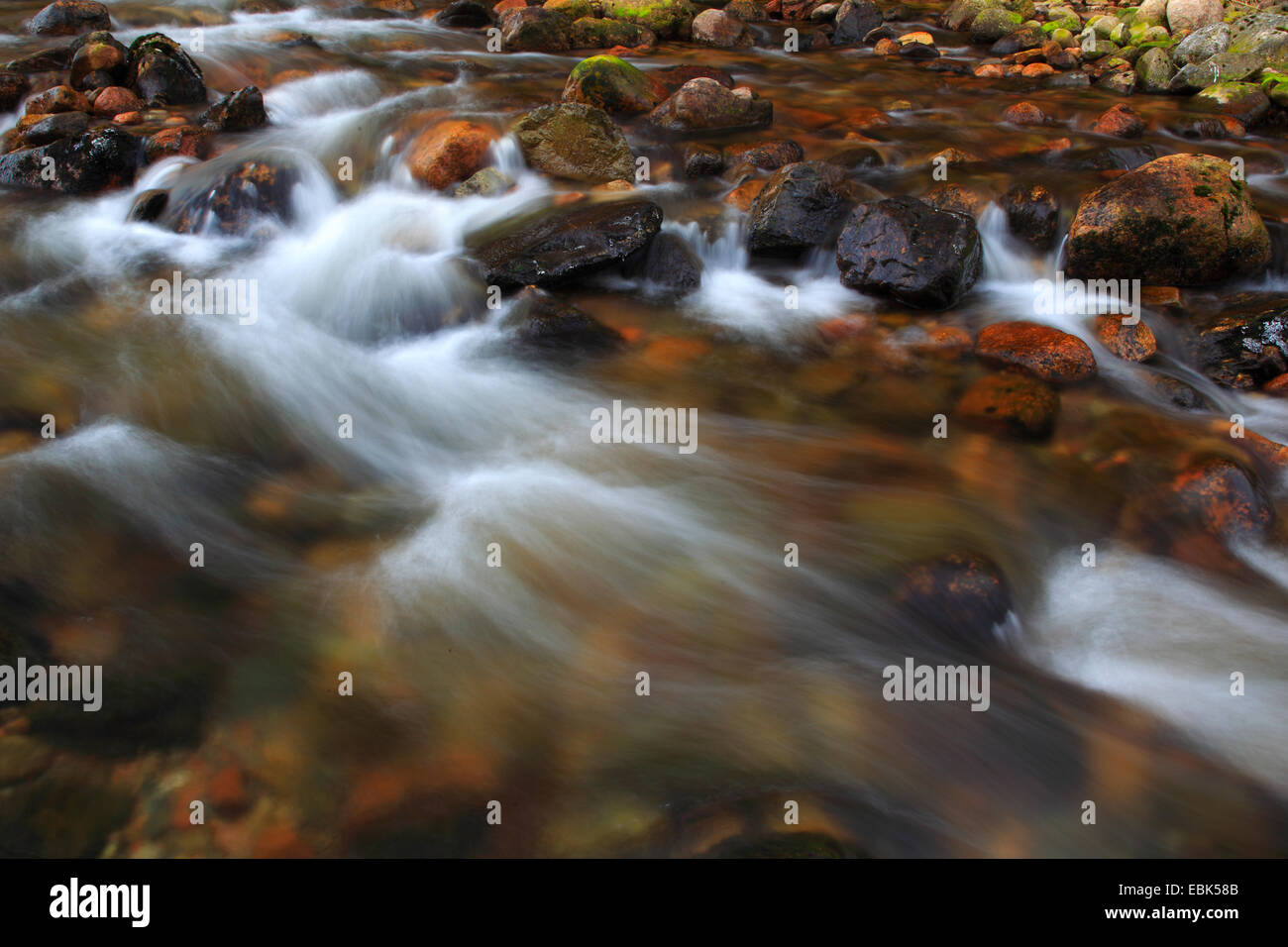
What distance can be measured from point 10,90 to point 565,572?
9.70 metres

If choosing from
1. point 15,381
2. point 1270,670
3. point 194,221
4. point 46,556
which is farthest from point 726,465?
point 194,221

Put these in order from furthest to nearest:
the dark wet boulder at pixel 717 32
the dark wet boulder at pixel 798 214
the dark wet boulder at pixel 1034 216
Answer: the dark wet boulder at pixel 717 32, the dark wet boulder at pixel 1034 216, the dark wet boulder at pixel 798 214

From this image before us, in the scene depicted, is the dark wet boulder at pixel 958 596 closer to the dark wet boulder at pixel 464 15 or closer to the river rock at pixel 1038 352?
the river rock at pixel 1038 352

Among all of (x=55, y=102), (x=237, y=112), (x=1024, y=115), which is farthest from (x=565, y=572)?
(x=1024, y=115)

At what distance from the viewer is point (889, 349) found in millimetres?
6543

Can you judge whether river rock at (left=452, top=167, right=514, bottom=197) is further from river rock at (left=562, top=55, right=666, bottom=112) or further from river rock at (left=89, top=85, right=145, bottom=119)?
river rock at (left=89, top=85, right=145, bottom=119)

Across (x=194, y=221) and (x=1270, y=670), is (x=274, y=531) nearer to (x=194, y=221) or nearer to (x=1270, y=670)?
(x=194, y=221)

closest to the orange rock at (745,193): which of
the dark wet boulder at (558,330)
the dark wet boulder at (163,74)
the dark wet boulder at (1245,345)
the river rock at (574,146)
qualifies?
the river rock at (574,146)

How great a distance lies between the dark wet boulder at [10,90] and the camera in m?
9.59

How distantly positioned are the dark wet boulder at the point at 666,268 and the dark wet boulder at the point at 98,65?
23.9ft

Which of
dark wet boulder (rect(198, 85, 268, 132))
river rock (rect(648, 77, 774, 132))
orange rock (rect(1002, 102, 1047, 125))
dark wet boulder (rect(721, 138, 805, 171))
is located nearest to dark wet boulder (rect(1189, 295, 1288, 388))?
dark wet boulder (rect(721, 138, 805, 171))

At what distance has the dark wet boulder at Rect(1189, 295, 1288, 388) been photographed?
6129 mm

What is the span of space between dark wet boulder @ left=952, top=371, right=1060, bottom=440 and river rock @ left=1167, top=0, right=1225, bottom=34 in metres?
11.5
